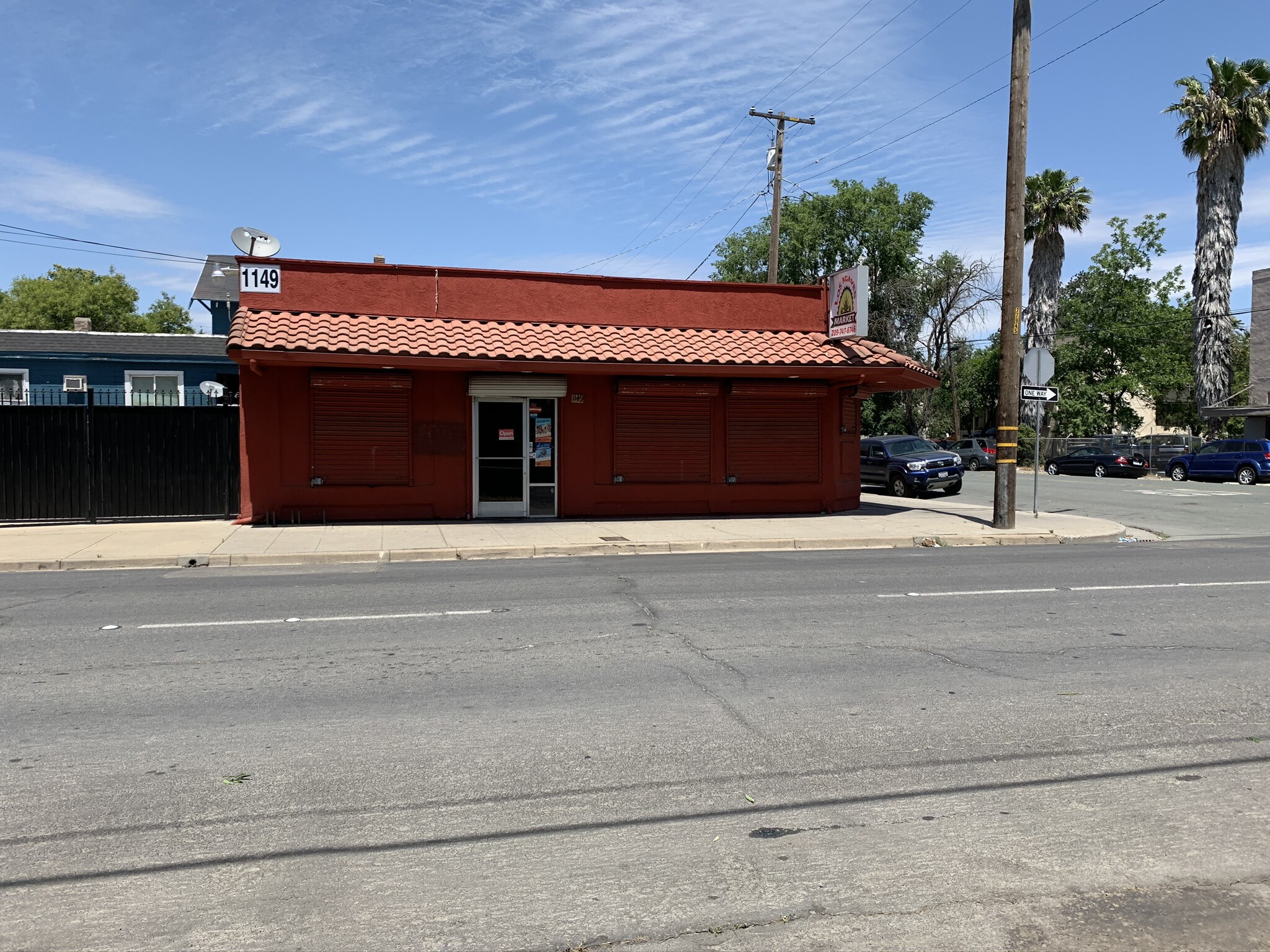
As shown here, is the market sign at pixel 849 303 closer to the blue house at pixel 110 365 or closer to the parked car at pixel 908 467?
the parked car at pixel 908 467

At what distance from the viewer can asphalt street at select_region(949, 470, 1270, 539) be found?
61.2ft

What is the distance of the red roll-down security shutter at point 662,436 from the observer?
59.5 ft

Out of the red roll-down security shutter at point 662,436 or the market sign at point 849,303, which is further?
the red roll-down security shutter at point 662,436

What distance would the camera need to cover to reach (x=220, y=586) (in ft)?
35.2

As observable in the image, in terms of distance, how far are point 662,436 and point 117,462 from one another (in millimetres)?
9384

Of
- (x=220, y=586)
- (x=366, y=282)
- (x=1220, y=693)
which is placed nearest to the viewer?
(x=1220, y=693)

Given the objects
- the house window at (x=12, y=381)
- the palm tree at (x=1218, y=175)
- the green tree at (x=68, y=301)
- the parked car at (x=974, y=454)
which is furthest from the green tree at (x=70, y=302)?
the palm tree at (x=1218, y=175)

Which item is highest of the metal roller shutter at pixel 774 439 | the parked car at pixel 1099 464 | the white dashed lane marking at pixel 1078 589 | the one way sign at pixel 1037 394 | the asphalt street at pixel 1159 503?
the one way sign at pixel 1037 394

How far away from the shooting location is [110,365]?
1041 inches

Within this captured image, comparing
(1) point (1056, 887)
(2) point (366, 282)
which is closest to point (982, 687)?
(1) point (1056, 887)

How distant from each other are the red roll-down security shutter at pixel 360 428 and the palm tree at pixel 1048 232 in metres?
36.2

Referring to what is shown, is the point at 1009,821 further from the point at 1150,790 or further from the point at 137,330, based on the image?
the point at 137,330

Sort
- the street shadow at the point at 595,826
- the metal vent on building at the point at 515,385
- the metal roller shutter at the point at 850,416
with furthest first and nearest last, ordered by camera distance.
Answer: the metal roller shutter at the point at 850,416 → the metal vent on building at the point at 515,385 → the street shadow at the point at 595,826

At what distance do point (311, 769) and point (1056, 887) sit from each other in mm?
3338
